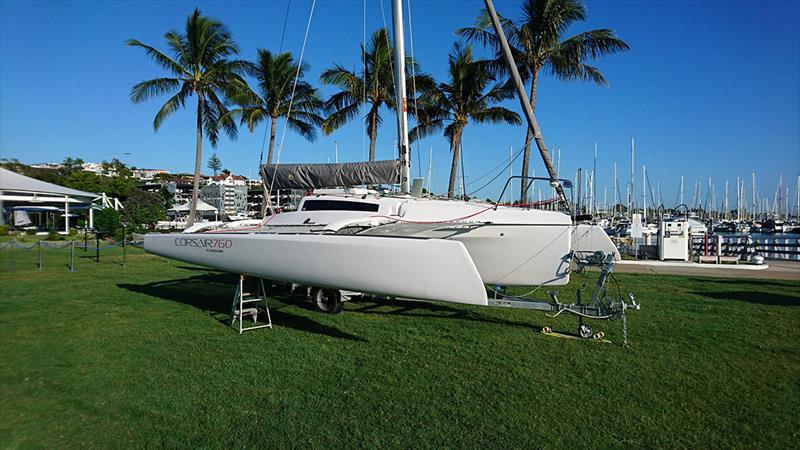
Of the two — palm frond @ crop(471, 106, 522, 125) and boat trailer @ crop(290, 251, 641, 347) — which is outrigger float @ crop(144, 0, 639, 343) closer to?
boat trailer @ crop(290, 251, 641, 347)

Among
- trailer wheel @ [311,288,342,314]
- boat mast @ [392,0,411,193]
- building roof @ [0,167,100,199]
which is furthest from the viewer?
boat mast @ [392,0,411,193]

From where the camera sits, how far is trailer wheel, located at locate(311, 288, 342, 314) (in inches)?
235

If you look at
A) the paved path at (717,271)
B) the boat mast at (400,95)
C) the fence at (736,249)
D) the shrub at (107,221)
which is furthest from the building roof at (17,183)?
the shrub at (107,221)

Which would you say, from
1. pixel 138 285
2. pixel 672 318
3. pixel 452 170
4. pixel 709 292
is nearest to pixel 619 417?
pixel 672 318

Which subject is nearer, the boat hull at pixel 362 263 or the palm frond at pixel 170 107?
the boat hull at pixel 362 263

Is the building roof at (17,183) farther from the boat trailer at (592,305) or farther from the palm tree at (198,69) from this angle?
the palm tree at (198,69)

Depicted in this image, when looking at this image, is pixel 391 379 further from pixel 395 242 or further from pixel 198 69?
pixel 198 69

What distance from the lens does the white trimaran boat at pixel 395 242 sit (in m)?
3.78

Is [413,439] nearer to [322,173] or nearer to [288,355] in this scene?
[288,355]

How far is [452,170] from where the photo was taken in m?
19.2

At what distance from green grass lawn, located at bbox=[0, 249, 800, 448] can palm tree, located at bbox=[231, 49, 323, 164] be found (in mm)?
13720

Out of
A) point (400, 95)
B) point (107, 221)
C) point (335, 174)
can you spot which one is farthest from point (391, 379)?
point (107, 221)

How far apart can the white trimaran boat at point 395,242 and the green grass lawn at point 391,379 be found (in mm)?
680

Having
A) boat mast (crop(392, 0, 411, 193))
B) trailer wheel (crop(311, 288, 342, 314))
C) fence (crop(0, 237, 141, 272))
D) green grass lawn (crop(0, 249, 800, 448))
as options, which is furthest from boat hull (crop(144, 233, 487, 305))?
fence (crop(0, 237, 141, 272))
